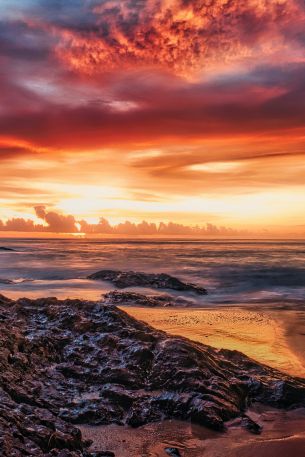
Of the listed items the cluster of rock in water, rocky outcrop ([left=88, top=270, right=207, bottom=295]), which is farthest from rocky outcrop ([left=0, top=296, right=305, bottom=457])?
rocky outcrop ([left=88, top=270, right=207, bottom=295])

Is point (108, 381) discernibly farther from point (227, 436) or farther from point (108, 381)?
point (227, 436)

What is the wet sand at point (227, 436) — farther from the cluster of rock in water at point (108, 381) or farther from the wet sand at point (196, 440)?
the cluster of rock in water at point (108, 381)

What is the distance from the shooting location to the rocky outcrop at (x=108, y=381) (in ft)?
19.0

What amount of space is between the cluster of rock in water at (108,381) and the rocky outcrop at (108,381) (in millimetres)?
17

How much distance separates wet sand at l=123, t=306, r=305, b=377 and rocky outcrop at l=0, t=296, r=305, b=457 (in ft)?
6.64

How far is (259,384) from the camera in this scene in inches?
322

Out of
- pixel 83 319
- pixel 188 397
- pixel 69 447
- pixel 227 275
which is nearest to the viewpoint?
pixel 69 447

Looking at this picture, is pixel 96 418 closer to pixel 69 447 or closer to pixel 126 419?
pixel 126 419

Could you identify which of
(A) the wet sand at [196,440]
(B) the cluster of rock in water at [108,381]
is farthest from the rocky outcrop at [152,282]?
(A) the wet sand at [196,440]

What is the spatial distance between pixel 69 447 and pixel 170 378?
275 cm

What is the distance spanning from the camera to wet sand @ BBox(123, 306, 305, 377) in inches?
442

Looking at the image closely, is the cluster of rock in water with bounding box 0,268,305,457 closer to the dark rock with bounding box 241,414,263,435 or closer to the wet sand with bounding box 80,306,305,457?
the dark rock with bounding box 241,414,263,435

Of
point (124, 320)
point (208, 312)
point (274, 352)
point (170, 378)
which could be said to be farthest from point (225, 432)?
point (208, 312)

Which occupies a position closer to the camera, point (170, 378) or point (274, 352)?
point (170, 378)
